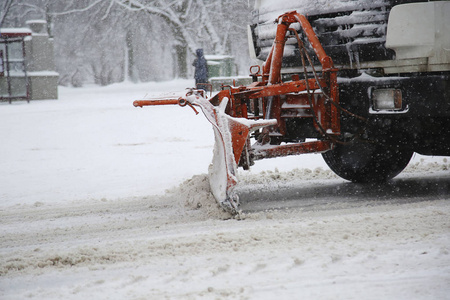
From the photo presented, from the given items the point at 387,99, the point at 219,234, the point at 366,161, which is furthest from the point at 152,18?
the point at 219,234

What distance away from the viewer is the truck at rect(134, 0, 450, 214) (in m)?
4.23

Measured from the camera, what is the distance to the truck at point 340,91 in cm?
423

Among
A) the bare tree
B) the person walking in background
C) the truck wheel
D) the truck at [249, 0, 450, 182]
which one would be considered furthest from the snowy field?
the bare tree

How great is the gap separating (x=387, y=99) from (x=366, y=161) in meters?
1.23

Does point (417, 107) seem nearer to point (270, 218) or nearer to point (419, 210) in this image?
point (419, 210)

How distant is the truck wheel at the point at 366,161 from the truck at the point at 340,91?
64cm

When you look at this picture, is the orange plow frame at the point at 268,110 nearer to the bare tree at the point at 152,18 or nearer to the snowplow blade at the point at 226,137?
the snowplow blade at the point at 226,137

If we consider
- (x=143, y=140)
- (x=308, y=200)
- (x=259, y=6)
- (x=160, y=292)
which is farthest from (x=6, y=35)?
(x=160, y=292)

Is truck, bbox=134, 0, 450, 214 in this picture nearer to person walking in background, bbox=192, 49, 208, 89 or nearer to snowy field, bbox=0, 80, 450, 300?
snowy field, bbox=0, 80, 450, 300

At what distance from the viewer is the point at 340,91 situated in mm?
4637

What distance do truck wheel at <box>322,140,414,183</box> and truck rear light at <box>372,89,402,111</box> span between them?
0.99 meters

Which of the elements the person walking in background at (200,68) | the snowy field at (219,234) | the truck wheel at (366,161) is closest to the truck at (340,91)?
the snowy field at (219,234)

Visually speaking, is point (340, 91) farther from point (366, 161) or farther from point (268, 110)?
point (366, 161)

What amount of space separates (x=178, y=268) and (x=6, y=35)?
19297mm
